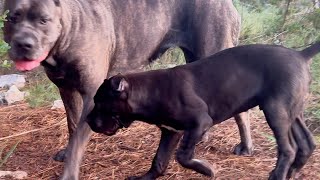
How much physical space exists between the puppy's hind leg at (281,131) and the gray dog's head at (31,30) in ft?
5.55

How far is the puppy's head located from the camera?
4176 millimetres

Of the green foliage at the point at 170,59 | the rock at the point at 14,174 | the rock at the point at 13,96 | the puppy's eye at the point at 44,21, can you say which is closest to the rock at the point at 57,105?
the rock at the point at 13,96

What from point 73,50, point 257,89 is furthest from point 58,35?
point 257,89

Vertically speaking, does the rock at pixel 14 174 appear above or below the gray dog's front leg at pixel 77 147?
below

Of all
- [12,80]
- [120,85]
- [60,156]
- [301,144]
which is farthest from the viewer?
[12,80]

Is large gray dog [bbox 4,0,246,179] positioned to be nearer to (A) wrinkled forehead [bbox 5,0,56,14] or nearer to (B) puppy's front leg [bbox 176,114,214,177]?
(A) wrinkled forehead [bbox 5,0,56,14]

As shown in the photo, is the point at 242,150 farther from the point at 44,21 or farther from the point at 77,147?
the point at 44,21

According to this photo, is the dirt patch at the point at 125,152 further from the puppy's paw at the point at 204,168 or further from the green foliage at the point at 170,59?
the green foliage at the point at 170,59

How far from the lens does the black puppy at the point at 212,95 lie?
13.9 ft

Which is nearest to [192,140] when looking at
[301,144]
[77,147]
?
[301,144]

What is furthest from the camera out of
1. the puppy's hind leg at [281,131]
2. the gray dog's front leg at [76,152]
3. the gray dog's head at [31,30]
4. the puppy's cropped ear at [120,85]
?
the gray dog's front leg at [76,152]

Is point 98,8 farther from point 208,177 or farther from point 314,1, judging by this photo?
point 314,1

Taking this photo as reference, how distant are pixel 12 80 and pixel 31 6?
4601 mm

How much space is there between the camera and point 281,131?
4.31 meters
